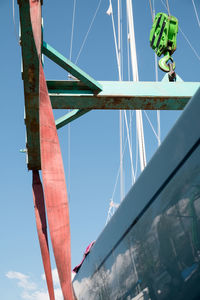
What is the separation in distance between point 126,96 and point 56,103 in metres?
1.11

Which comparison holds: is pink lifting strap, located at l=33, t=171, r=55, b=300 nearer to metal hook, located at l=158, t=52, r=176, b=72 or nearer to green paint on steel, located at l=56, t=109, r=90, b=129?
green paint on steel, located at l=56, t=109, r=90, b=129

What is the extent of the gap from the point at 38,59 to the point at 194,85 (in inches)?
103

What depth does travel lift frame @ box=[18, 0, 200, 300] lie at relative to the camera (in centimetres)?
344

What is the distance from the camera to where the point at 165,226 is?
1921mm

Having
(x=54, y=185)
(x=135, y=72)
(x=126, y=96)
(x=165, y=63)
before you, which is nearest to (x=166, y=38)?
(x=165, y=63)

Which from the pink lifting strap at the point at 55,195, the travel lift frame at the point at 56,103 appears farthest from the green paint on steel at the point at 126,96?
the pink lifting strap at the point at 55,195

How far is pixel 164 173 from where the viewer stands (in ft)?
6.45

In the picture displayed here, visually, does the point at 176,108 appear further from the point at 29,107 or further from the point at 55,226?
the point at 55,226

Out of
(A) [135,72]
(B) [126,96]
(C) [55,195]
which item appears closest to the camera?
(C) [55,195]

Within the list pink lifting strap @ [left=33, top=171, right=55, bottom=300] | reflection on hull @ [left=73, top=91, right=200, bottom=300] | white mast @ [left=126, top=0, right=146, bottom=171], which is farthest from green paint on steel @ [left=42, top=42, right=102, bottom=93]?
white mast @ [left=126, top=0, right=146, bottom=171]

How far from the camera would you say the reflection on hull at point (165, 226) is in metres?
1.71

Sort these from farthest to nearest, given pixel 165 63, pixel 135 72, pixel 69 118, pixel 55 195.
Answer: pixel 135 72, pixel 69 118, pixel 165 63, pixel 55 195

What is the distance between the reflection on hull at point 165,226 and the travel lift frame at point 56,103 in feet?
3.09

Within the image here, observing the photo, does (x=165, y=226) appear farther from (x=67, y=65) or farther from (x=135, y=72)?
(x=135, y=72)
